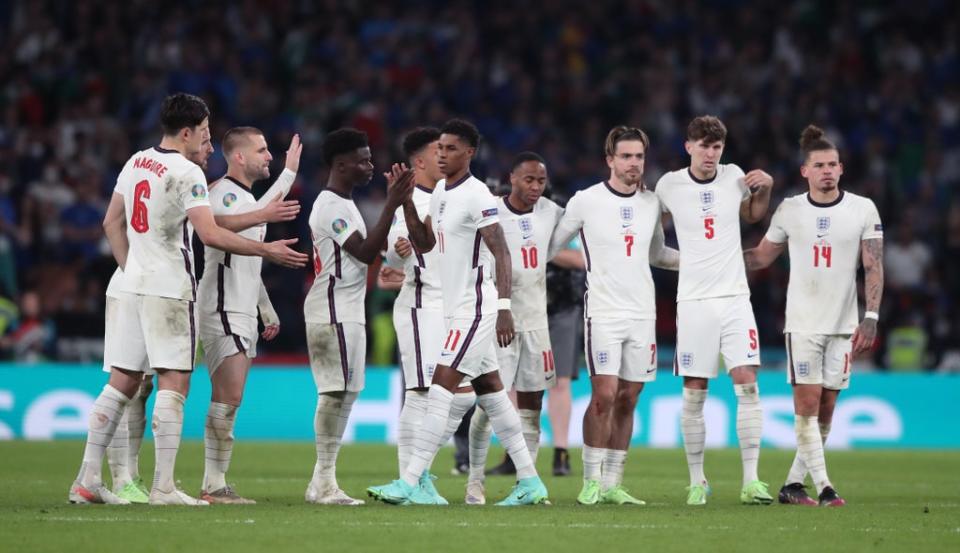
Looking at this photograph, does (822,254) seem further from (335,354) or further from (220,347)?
(220,347)

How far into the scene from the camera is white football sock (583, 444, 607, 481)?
35.4 ft

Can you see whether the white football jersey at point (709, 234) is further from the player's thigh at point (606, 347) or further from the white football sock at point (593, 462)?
the white football sock at point (593, 462)

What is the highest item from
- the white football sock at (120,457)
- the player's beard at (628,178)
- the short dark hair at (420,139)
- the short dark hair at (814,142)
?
the short dark hair at (814,142)

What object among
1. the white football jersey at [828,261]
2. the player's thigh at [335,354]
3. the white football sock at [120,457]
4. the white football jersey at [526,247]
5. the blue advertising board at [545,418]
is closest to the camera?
the white football sock at [120,457]

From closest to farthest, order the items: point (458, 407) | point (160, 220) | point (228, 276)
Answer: point (160, 220) → point (458, 407) → point (228, 276)

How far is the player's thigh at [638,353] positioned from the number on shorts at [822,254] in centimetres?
134

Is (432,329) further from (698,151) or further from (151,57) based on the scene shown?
(151,57)

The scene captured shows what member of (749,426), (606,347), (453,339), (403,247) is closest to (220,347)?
(403,247)

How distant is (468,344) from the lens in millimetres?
9891

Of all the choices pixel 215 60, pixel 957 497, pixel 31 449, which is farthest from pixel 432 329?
pixel 215 60

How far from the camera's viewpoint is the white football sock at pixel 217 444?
10.5m

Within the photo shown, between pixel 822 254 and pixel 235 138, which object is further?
pixel 822 254

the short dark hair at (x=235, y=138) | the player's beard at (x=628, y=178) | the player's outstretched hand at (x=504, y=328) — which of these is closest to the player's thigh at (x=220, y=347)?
the short dark hair at (x=235, y=138)

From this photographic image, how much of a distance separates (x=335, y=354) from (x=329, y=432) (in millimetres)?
557
